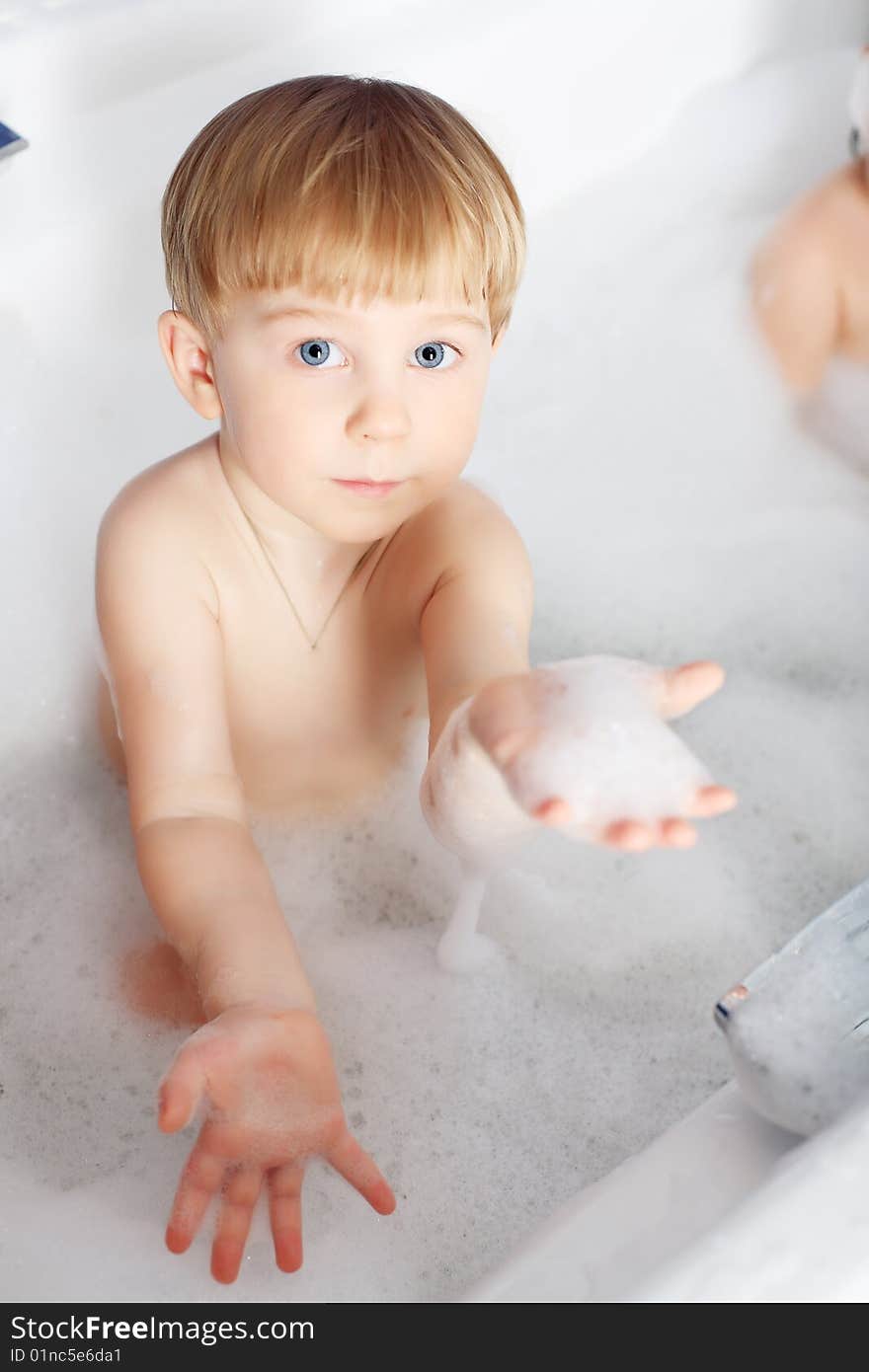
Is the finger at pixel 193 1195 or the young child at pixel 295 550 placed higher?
the young child at pixel 295 550

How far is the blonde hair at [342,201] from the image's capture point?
84 centimetres

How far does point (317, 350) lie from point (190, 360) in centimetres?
14

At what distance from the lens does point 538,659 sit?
1.43 m

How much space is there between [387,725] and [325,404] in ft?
1.18

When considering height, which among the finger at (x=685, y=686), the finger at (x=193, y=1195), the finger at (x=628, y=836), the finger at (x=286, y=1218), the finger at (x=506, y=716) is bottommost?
the finger at (x=286, y=1218)

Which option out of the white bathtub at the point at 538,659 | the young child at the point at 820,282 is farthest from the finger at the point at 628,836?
the young child at the point at 820,282

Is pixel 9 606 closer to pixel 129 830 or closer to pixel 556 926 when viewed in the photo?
pixel 129 830

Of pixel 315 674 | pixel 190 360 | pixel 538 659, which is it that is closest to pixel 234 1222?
pixel 315 674

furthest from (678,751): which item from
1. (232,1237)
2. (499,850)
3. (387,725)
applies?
(387,725)

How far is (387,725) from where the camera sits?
117cm

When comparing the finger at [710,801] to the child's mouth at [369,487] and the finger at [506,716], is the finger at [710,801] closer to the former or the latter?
the finger at [506,716]

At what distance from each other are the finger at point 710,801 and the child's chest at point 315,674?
1.34ft

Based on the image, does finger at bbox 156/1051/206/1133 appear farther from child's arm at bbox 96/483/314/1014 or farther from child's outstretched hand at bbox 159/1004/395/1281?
child's arm at bbox 96/483/314/1014

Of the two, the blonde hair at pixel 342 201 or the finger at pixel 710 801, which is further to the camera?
the blonde hair at pixel 342 201
